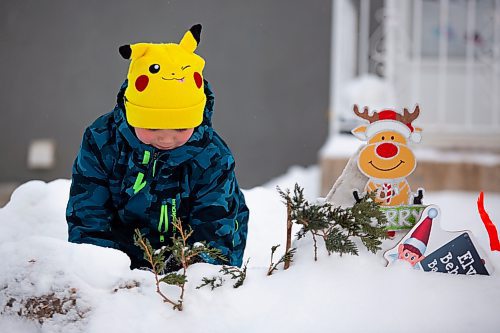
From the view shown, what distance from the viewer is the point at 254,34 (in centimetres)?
552

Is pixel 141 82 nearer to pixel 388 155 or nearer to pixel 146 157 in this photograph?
pixel 146 157

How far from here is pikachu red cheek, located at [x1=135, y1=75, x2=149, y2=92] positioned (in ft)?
4.43

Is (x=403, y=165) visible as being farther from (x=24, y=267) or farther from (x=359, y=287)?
(x=24, y=267)

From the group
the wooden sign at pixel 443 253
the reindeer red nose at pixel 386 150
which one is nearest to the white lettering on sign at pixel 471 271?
the wooden sign at pixel 443 253

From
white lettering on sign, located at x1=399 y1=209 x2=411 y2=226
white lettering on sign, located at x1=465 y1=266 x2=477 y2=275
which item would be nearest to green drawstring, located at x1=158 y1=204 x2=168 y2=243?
white lettering on sign, located at x1=399 y1=209 x2=411 y2=226

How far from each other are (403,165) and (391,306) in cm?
28

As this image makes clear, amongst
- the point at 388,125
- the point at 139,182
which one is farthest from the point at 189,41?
the point at 388,125

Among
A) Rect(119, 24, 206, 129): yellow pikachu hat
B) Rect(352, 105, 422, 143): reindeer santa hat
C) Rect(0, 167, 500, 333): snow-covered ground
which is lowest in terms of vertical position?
Rect(0, 167, 500, 333): snow-covered ground

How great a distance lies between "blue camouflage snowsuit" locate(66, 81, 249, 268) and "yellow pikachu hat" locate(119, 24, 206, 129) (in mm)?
71

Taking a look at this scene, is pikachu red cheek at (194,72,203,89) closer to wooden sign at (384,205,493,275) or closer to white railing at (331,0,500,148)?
wooden sign at (384,205,493,275)

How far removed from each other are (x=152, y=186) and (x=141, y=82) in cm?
22

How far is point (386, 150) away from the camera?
127 centimetres

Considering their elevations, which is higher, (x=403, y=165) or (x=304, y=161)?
(x=403, y=165)

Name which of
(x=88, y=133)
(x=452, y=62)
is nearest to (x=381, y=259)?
(x=88, y=133)
